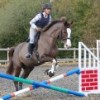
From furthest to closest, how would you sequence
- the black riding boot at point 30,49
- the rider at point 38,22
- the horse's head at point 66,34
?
the black riding boot at point 30,49 < the rider at point 38,22 < the horse's head at point 66,34

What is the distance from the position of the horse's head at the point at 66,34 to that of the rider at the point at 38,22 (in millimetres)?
531

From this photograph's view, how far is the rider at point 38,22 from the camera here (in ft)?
34.8

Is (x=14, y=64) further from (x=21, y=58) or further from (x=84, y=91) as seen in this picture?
(x=84, y=91)

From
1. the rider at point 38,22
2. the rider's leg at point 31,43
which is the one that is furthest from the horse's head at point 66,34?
the rider's leg at point 31,43

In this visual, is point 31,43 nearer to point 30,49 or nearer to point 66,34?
point 30,49

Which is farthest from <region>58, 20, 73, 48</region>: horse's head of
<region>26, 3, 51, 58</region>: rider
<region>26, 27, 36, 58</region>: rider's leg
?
<region>26, 27, 36, 58</region>: rider's leg

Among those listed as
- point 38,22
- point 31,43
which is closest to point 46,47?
point 31,43

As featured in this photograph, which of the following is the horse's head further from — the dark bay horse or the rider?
the rider

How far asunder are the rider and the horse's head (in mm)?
531

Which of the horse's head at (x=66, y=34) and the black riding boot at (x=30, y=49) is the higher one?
the horse's head at (x=66, y=34)

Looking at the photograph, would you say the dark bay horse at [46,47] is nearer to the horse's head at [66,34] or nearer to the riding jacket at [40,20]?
the horse's head at [66,34]

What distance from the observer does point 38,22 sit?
35.6 feet

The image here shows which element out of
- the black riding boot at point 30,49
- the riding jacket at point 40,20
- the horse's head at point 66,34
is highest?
the riding jacket at point 40,20

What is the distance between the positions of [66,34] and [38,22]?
3.27ft
